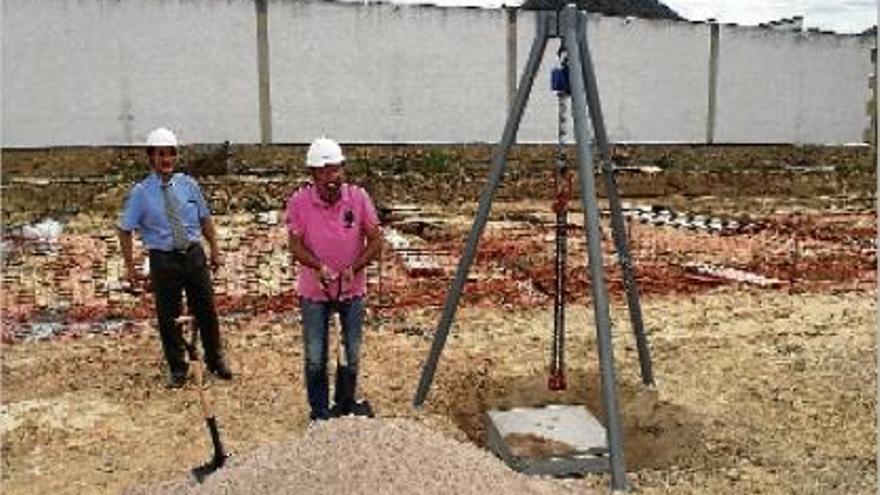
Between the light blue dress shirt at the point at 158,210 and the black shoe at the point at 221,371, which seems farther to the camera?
the black shoe at the point at 221,371

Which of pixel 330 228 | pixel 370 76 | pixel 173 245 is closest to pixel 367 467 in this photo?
pixel 330 228

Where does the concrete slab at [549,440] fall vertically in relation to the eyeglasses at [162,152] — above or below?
below

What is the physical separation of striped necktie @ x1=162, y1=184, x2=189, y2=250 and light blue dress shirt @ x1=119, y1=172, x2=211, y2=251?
2 cm

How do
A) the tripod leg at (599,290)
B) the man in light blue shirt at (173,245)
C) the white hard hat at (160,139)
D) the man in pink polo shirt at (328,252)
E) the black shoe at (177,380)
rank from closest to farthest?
the tripod leg at (599,290) < the man in pink polo shirt at (328,252) < the white hard hat at (160,139) < the man in light blue shirt at (173,245) < the black shoe at (177,380)

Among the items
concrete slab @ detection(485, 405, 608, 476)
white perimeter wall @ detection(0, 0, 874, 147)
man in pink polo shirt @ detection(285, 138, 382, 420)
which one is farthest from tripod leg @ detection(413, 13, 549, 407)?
white perimeter wall @ detection(0, 0, 874, 147)

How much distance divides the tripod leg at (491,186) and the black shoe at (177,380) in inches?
64.4

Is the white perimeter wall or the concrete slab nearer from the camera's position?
the concrete slab

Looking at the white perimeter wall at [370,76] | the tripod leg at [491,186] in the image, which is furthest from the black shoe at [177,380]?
the white perimeter wall at [370,76]

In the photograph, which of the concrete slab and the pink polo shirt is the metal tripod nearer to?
the concrete slab

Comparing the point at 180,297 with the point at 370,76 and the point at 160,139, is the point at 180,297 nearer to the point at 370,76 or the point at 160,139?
the point at 160,139

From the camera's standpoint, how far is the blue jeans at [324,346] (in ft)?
16.2

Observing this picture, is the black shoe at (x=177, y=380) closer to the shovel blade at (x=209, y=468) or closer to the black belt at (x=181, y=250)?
the black belt at (x=181, y=250)

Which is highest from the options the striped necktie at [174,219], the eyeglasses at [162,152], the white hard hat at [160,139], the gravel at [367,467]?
the white hard hat at [160,139]

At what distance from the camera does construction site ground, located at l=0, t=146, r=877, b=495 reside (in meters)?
4.91
